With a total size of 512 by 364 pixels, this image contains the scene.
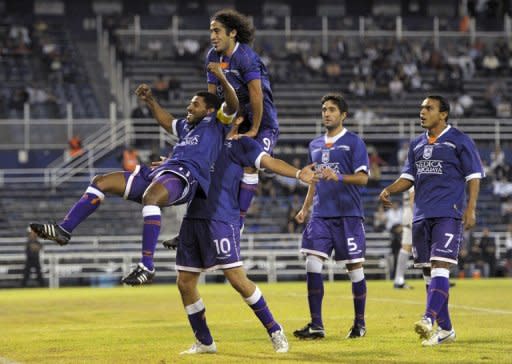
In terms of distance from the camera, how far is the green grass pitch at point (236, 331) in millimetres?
10398

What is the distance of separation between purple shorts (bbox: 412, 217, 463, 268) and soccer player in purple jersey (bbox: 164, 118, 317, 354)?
190 centimetres

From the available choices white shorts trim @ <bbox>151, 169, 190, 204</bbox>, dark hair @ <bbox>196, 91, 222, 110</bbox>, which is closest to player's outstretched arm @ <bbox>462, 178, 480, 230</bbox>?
dark hair @ <bbox>196, 91, 222, 110</bbox>

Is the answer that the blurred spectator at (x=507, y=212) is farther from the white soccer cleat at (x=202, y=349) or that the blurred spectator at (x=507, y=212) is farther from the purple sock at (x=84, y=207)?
the purple sock at (x=84, y=207)

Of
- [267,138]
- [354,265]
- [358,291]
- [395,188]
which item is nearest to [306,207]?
[354,265]

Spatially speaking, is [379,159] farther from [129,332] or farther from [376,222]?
[129,332]

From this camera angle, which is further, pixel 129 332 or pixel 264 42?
pixel 264 42

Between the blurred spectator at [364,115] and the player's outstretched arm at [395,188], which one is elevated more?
the player's outstretched arm at [395,188]

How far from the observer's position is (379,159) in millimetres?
38531

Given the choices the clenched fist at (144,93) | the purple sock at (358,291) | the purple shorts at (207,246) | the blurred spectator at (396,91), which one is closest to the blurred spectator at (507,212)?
the blurred spectator at (396,91)

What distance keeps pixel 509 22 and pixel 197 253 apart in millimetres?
41539

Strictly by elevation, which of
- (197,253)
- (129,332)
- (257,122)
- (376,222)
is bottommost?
(376,222)

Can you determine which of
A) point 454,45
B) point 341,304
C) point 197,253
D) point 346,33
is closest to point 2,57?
point 346,33

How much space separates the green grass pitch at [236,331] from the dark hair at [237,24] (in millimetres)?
3087

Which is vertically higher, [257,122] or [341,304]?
[257,122]
